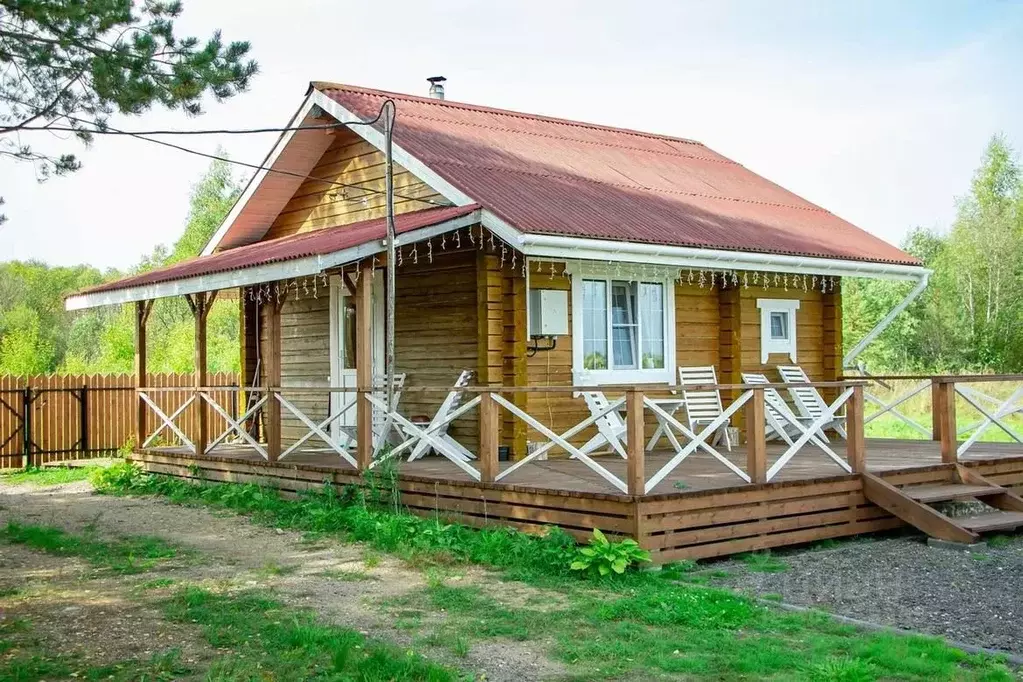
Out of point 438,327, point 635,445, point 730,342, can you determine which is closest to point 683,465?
point 635,445

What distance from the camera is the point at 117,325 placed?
43.4 meters

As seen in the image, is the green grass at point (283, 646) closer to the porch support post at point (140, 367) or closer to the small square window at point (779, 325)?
the porch support post at point (140, 367)

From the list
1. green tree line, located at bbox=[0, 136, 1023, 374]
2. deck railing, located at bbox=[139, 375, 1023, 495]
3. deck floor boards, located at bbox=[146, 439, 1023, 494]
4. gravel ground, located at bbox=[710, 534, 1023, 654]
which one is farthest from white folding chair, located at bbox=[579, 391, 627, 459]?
green tree line, located at bbox=[0, 136, 1023, 374]

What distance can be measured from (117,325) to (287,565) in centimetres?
3722

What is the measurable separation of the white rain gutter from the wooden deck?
2.12 meters

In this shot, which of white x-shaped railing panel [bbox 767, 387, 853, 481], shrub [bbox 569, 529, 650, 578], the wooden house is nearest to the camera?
shrub [bbox 569, 529, 650, 578]

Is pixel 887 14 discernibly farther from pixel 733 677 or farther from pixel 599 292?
pixel 733 677

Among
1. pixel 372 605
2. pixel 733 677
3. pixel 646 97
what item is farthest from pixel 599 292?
pixel 646 97

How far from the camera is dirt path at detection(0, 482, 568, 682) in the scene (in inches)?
246

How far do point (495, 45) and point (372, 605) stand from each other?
35419 mm

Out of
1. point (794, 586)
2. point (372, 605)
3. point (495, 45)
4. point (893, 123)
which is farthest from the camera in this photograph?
point (893, 123)

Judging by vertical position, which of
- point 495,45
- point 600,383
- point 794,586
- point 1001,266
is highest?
point 495,45

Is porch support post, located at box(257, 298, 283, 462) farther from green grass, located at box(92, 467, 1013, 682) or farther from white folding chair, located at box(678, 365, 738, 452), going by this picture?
white folding chair, located at box(678, 365, 738, 452)

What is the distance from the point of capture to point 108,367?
120 feet
